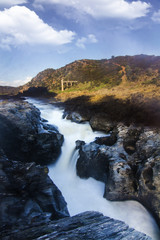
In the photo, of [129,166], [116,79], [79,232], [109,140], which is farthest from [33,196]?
[116,79]

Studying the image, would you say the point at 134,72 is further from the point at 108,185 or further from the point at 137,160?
the point at 108,185

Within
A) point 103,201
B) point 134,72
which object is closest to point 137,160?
point 103,201

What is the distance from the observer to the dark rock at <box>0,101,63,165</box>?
13027 millimetres

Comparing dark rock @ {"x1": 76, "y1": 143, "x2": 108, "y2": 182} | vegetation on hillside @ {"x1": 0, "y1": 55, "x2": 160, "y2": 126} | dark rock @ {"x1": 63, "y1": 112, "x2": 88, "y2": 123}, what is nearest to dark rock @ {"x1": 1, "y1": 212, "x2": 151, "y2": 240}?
dark rock @ {"x1": 76, "y1": 143, "x2": 108, "y2": 182}

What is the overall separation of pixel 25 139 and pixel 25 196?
707 cm

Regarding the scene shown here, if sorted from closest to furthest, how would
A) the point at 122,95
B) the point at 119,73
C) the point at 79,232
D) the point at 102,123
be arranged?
the point at 79,232 < the point at 102,123 < the point at 122,95 < the point at 119,73

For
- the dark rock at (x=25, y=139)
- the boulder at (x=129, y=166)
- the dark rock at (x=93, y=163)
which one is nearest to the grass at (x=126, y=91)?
the boulder at (x=129, y=166)

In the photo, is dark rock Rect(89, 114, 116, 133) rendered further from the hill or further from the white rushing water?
the hill

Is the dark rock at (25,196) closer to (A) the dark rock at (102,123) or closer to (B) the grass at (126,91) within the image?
(A) the dark rock at (102,123)

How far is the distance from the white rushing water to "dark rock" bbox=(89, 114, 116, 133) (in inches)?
31.0

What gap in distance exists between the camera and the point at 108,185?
457 inches

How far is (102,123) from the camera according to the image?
61.1 ft

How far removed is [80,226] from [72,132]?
48.2 feet

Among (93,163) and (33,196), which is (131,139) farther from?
(33,196)
